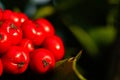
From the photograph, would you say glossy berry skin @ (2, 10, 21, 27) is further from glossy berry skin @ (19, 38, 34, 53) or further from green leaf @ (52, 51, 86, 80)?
green leaf @ (52, 51, 86, 80)

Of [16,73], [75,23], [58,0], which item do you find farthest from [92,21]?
[16,73]

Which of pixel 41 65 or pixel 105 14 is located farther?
pixel 105 14

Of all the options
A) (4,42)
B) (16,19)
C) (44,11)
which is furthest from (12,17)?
(44,11)

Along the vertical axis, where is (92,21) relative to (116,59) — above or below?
below

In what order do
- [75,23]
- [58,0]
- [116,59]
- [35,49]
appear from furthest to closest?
[58,0]
[75,23]
[35,49]
[116,59]

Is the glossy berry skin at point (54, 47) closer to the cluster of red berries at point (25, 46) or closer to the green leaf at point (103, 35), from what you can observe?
the cluster of red berries at point (25, 46)

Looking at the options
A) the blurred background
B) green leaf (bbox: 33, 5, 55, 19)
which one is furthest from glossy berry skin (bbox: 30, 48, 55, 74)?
green leaf (bbox: 33, 5, 55, 19)

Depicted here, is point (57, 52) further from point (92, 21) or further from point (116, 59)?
point (92, 21)
